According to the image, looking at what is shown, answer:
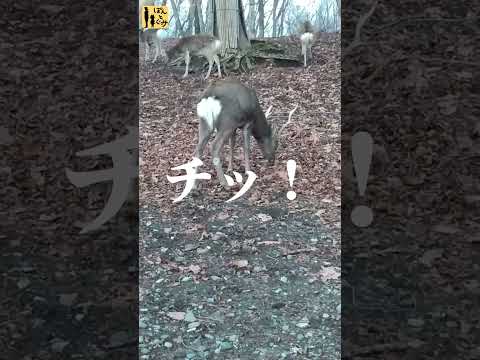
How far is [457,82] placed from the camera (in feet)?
6.26

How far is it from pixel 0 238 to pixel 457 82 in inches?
67.0

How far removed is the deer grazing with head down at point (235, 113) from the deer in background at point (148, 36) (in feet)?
0.84

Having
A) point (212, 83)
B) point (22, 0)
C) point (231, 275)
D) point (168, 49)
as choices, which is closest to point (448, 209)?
point (231, 275)

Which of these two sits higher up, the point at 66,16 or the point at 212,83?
the point at 66,16

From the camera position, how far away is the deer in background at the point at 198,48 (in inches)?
82.0

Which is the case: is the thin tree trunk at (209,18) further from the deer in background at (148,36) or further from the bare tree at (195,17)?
the deer in background at (148,36)

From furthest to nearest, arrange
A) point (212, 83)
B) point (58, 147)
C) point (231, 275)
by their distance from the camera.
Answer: point (212, 83)
point (231, 275)
point (58, 147)

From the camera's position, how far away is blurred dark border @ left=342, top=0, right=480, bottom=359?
6.26ft

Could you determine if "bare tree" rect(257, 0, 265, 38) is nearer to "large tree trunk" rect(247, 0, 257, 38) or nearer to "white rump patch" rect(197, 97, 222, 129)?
"large tree trunk" rect(247, 0, 257, 38)

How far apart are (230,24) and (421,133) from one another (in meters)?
0.87

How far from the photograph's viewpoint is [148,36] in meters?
2.09

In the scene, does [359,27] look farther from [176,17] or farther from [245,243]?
[245,243]

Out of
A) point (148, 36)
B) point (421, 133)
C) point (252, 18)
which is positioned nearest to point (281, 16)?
point (252, 18)

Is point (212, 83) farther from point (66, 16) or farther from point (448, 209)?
point (448, 209)
